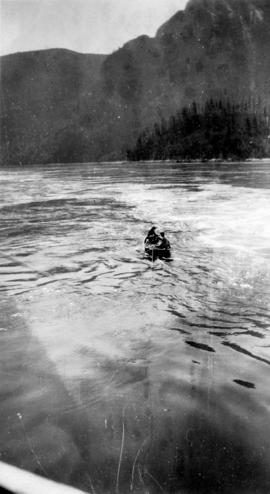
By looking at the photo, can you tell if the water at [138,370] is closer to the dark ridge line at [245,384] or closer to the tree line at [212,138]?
the dark ridge line at [245,384]

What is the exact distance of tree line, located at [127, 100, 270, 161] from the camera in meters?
158

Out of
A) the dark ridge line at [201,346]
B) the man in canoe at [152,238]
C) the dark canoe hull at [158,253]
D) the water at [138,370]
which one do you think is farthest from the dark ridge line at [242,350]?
the man in canoe at [152,238]

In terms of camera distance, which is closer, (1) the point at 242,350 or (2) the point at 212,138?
(1) the point at 242,350

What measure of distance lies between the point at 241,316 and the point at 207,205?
19736 mm

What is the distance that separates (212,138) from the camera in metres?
168

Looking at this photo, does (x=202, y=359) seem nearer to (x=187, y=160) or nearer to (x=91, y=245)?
(x=91, y=245)

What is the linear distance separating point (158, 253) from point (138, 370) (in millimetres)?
7042

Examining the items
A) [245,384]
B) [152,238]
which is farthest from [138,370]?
[152,238]

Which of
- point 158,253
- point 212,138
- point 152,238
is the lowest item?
point 158,253

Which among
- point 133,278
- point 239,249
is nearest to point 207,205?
point 239,249

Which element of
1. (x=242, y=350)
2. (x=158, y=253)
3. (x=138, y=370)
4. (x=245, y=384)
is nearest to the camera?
(x=245, y=384)

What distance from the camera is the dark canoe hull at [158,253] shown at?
42.0 feet

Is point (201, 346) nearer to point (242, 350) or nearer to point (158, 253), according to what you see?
point (242, 350)

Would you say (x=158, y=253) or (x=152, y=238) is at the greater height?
(x=152, y=238)
